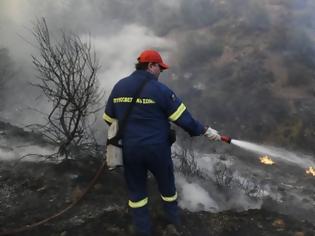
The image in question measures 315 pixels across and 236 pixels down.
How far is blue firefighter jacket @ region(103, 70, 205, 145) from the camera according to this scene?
3.79 meters

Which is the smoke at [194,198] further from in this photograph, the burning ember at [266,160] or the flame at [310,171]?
the flame at [310,171]

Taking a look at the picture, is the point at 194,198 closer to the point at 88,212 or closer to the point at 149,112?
the point at 88,212

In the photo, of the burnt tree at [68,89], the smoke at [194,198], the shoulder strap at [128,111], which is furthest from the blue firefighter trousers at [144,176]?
the burnt tree at [68,89]

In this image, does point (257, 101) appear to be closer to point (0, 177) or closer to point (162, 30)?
point (162, 30)

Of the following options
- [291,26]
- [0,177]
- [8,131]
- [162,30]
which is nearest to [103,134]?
[8,131]

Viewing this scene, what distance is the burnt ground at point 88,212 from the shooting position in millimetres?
4422

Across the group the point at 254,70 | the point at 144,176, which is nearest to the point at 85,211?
the point at 144,176

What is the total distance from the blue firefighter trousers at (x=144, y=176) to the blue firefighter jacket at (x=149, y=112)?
0.09 metres

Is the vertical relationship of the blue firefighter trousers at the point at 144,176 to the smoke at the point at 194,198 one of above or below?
above

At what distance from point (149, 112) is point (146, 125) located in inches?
5.1

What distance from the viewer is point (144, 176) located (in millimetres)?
4035

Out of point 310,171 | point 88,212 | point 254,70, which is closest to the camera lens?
point 88,212

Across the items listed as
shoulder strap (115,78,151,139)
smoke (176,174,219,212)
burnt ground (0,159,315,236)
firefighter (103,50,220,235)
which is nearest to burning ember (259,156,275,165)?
smoke (176,174,219,212)

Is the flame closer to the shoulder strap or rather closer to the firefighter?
the firefighter
